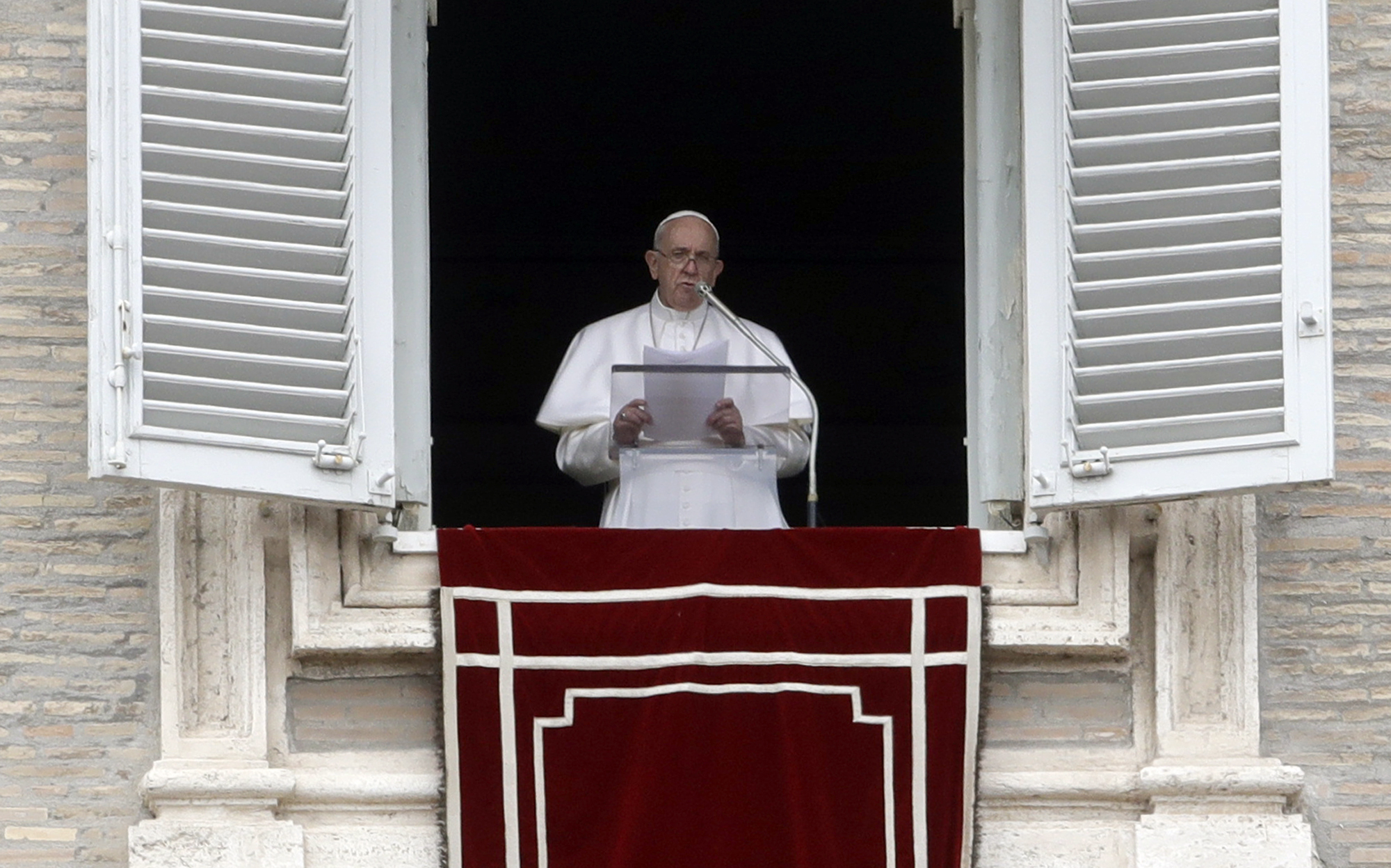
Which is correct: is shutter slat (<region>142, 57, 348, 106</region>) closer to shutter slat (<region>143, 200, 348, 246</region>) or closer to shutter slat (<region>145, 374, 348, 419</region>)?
shutter slat (<region>143, 200, 348, 246</region>)

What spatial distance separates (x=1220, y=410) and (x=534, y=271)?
6271 mm

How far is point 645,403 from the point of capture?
766 centimetres

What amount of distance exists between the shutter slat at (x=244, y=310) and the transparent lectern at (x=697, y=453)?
0.80 m

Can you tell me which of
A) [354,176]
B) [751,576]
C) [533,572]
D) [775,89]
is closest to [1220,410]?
[751,576]

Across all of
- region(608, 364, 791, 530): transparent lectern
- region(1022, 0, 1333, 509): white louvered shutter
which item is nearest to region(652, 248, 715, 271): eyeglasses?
region(608, 364, 791, 530): transparent lectern

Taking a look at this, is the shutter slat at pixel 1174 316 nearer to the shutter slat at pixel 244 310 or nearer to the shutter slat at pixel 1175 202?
the shutter slat at pixel 1175 202

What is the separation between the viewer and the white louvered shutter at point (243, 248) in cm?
692

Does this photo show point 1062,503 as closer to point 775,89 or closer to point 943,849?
point 943,849

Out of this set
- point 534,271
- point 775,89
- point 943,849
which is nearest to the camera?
point 943,849

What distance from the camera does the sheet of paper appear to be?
25.1 ft

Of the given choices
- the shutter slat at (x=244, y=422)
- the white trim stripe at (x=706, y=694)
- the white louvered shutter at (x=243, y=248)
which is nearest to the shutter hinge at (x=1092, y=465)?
the white trim stripe at (x=706, y=694)

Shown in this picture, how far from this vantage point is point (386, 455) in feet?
23.3

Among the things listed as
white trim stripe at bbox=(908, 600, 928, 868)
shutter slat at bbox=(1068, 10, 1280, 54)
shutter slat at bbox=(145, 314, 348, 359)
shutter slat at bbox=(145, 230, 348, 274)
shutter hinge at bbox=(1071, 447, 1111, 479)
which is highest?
shutter slat at bbox=(1068, 10, 1280, 54)

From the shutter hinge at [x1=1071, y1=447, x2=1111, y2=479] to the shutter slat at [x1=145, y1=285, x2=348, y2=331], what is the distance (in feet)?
5.71
